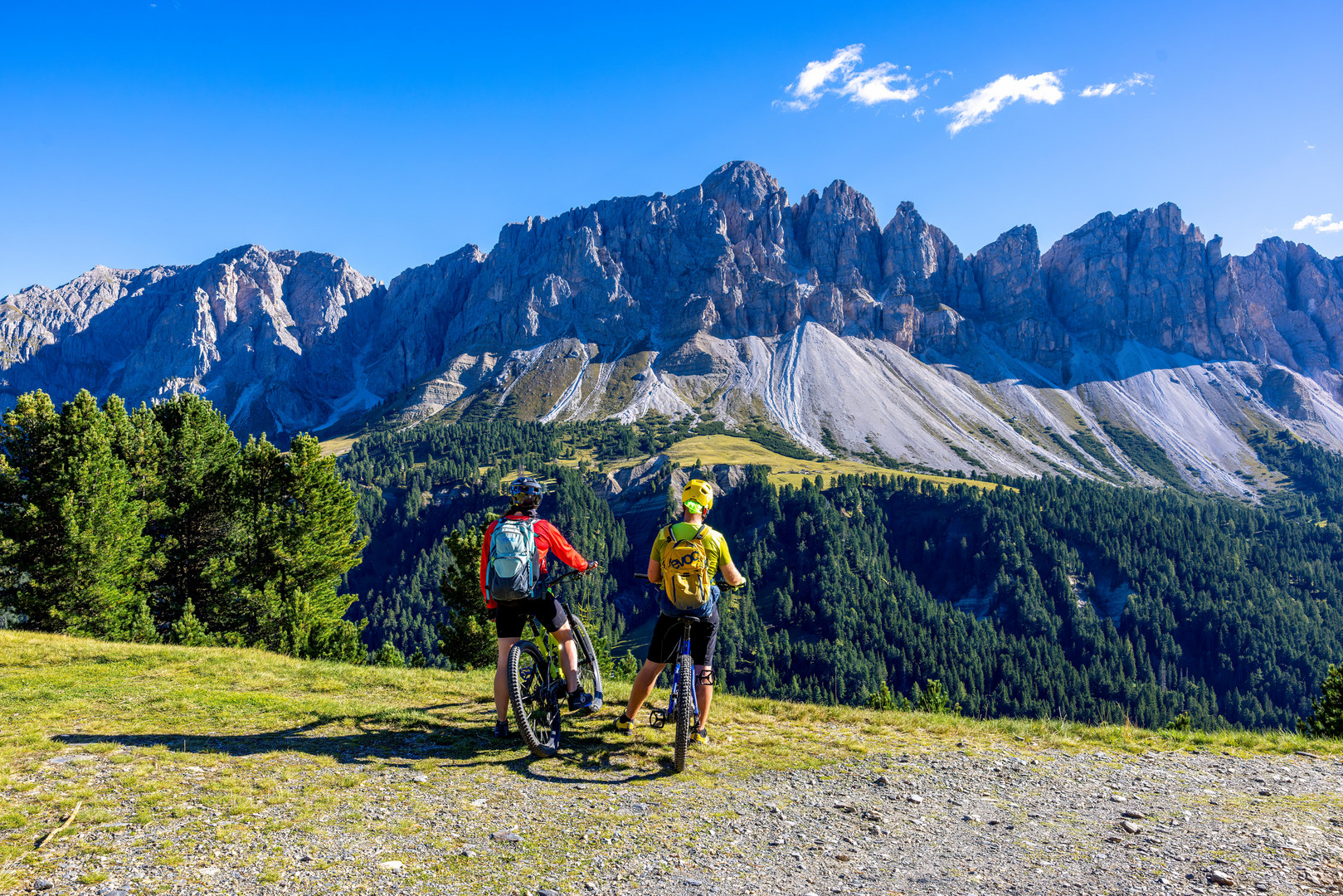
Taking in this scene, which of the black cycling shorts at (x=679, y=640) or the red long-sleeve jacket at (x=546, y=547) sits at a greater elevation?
the red long-sleeve jacket at (x=546, y=547)

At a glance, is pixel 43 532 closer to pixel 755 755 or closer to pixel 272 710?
pixel 272 710

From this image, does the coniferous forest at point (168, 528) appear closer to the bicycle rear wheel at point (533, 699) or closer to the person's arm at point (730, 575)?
the bicycle rear wheel at point (533, 699)

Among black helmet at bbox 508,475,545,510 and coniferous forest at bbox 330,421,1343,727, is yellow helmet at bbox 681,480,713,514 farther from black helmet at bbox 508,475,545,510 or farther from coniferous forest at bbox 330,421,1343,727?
coniferous forest at bbox 330,421,1343,727

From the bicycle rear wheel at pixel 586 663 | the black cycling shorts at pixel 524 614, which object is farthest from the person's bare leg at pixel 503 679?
the bicycle rear wheel at pixel 586 663

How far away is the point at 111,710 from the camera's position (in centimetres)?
1186

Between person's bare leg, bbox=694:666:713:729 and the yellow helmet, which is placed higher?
the yellow helmet

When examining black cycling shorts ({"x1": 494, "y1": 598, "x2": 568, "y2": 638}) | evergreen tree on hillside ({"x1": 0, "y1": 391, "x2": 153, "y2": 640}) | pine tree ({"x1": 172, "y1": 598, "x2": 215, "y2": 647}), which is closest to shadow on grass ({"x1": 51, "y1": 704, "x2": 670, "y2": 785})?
black cycling shorts ({"x1": 494, "y1": 598, "x2": 568, "y2": 638})

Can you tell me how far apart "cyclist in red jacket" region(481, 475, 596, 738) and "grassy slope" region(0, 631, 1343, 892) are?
3.56 ft

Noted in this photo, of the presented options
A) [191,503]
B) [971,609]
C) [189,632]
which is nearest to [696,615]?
[189,632]

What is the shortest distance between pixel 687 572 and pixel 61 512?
99.8 ft

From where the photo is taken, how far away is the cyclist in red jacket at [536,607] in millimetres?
10398

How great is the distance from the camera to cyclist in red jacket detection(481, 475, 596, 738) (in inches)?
409

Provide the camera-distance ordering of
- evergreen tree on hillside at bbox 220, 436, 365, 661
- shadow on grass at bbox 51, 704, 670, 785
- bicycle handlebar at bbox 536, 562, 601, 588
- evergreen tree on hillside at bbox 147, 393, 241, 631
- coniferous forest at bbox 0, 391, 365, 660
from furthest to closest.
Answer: evergreen tree on hillside at bbox 220, 436, 365, 661 → evergreen tree on hillside at bbox 147, 393, 241, 631 → coniferous forest at bbox 0, 391, 365, 660 → bicycle handlebar at bbox 536, 562, 601, 588 → shadow on grass at bbox 51, 704, 670, 785

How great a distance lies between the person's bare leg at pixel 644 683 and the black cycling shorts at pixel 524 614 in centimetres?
162
